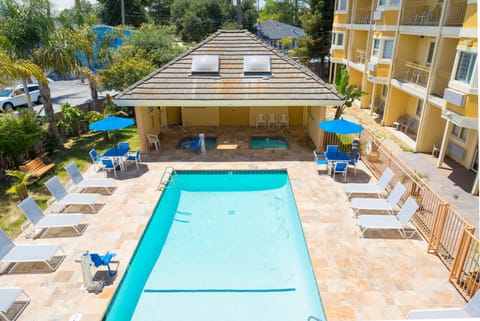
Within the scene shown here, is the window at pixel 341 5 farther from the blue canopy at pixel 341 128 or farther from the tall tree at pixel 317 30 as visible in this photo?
the blue canopy at pixel 341 128

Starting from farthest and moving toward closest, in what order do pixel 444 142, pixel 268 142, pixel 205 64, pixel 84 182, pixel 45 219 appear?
pixel 268 142 < pixel 205 64 < pixel 444 142 < pixel 84 182 < pixel 45 219

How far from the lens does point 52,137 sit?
18.4 m

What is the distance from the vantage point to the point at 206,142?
20109 mm

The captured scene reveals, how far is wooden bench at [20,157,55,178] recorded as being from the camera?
15.1m

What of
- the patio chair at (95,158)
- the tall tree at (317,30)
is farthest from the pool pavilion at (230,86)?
the tall tree at (317,30)

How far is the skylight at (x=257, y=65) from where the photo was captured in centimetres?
1884

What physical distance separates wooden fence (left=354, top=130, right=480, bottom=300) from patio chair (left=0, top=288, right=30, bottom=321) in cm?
1139

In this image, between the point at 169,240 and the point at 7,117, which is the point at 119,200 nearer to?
the point at 169,240

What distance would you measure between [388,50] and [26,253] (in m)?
25.2

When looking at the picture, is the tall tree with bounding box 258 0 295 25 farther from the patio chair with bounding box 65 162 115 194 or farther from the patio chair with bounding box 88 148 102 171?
the patio chair with bounding box 65 162 115 194

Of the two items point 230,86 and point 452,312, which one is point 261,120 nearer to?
point 230,86

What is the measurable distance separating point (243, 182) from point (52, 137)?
36.7 ft

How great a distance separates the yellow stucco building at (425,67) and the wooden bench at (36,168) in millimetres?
19526

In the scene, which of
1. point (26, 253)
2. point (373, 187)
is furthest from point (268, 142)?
point (26, 253)
